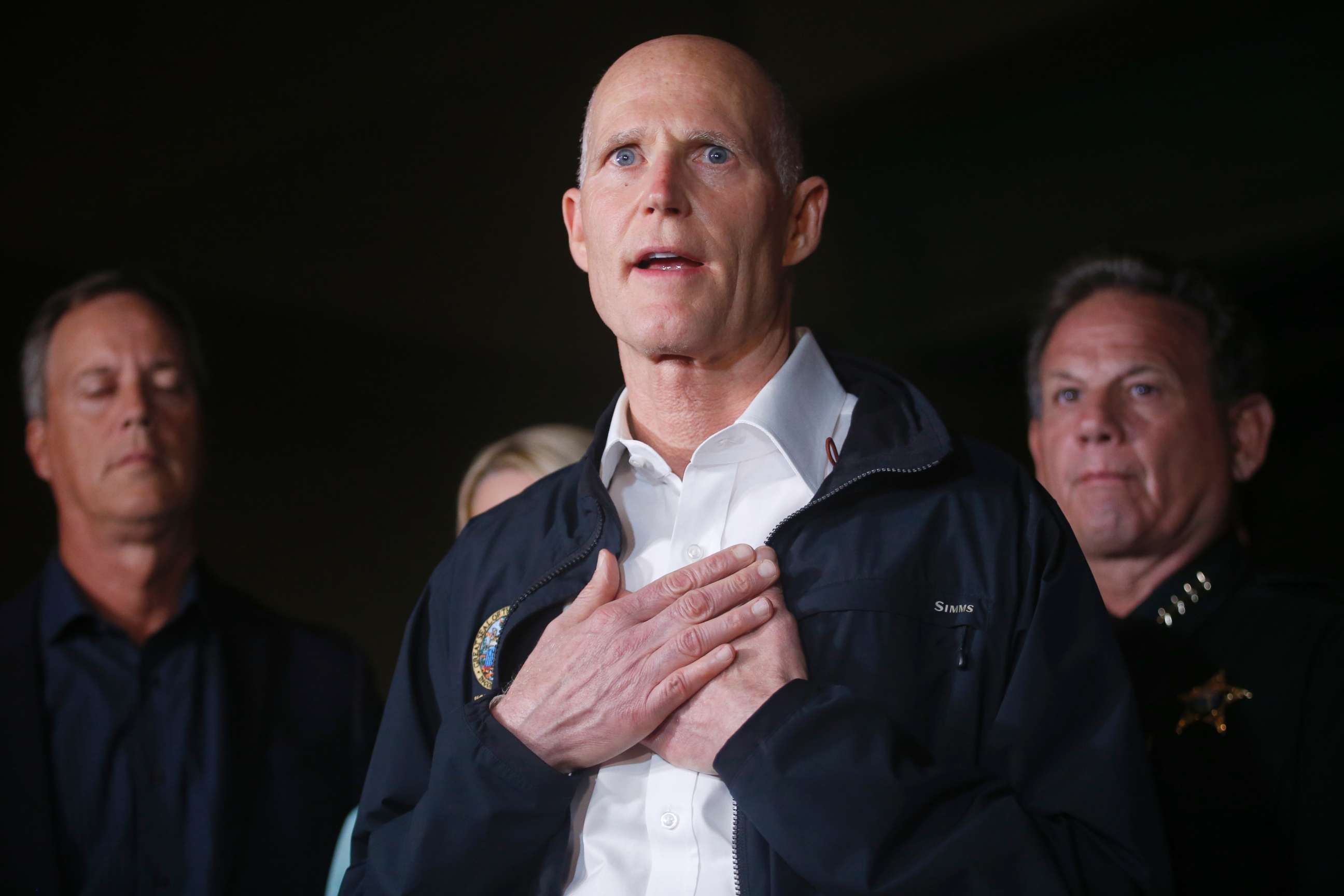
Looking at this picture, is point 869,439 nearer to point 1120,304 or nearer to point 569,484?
point 569,484

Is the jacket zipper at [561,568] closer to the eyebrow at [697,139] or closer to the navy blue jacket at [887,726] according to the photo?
the navy blue jacket at [887,726]

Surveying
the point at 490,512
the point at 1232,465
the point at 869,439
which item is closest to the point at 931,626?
the point at 869,439

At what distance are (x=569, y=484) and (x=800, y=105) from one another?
1.18m

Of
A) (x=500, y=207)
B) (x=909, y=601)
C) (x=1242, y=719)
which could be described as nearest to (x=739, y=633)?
(x=909, y=601)

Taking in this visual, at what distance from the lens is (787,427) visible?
129 centimetres

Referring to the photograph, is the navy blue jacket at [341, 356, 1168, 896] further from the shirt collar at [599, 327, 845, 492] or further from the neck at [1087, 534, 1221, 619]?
the neck at [1087, 534, 1221, 619]

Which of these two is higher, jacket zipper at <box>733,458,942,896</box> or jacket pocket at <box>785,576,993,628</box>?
jacket zipper at <box>733,458,942,896</box>

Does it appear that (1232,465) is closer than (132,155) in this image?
Yes

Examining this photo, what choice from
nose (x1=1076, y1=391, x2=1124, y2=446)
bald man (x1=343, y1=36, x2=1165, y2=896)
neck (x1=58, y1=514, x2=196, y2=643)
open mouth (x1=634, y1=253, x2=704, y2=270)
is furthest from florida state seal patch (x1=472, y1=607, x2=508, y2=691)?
nose (x1=1076, y1=391, x2=1124, y2=446)

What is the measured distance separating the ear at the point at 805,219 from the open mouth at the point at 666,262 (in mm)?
161

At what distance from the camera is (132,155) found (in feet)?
7.97

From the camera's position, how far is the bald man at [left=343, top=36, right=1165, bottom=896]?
107 cm

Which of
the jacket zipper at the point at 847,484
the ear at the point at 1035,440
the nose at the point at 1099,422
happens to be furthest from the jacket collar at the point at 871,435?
the ear at the point at 1035,440

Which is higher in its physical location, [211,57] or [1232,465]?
[211,57]
